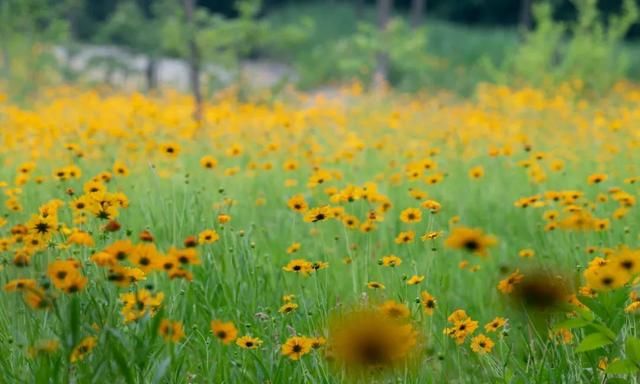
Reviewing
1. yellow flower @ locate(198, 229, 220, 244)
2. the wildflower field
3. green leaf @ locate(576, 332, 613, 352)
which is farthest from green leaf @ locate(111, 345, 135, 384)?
green leaf @ locate(576, 332, 613, 352)

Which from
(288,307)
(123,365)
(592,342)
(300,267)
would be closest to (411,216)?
(300,267)

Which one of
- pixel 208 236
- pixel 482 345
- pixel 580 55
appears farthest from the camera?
pixel 580 55

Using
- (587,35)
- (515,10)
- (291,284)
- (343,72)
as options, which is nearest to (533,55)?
(587,35)

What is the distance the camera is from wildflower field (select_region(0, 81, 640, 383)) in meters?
1.62

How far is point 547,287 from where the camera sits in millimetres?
1774

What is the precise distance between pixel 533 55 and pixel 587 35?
0.96 m

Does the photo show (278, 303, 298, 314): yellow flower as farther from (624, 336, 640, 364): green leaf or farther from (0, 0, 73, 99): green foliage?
(0, 0, 73, 99): green foliage

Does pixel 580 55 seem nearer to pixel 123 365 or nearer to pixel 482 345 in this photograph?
pixel 482 345

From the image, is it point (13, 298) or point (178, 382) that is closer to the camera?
point (178, 382)

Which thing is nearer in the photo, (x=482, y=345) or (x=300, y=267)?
(x=482, y=345)

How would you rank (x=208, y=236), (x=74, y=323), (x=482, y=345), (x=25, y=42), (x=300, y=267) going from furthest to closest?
(x=25, y=42), (x=208, y=236), (x=300, y=267), (x=482, y=345), (x=74, y=323)

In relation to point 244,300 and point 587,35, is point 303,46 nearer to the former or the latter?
point 587,35

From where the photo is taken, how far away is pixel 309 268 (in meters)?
1.98

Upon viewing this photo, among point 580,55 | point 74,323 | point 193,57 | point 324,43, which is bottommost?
point 324,43
